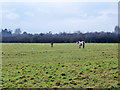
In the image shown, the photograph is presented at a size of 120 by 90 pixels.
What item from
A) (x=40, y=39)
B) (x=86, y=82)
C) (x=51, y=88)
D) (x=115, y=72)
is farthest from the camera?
(x=40, y=39)

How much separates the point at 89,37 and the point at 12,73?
9464 centimetres

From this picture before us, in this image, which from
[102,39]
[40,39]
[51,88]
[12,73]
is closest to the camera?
[51,88]

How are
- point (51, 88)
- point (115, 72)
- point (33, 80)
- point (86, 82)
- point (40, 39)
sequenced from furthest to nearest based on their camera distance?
point (40, 39), point (115, 72), point (33, 80), point (86, 82), point (51, 88)

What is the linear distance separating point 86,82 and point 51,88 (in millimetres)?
1721

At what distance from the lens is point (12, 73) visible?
1347cm

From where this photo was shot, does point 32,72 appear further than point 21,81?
Yes

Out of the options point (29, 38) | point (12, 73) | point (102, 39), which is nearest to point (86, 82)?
point (12, 73)

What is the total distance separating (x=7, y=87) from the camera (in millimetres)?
10477

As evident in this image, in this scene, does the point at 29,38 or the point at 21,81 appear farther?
the point at 29,38

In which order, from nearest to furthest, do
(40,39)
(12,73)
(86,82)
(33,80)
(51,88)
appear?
(51,88), (86,82), (33,80), (12,73), (40,39)

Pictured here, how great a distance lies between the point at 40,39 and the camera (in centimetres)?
10825

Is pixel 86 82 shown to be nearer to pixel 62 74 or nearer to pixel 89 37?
pixel 62 74

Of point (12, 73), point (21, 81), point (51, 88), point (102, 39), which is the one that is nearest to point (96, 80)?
point (51, 88)

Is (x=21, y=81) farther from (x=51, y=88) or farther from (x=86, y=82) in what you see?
(x=86, y=82)
